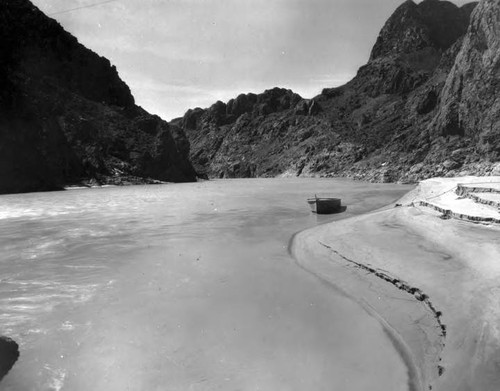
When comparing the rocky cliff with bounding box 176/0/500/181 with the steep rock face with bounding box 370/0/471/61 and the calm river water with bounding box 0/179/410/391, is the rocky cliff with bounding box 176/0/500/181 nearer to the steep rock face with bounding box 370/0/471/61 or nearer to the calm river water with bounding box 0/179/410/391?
the steep rock face with bounding box 370/0/471/61

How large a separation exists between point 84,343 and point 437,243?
11.0 m

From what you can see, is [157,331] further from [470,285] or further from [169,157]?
[169,157]

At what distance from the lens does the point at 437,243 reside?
40.2ft

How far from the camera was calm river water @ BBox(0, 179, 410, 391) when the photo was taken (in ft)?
19.0

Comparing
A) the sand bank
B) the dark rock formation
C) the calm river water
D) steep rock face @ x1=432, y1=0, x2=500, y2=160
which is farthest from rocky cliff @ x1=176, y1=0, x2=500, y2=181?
the dark rock formation

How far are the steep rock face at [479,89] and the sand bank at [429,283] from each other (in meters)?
59.8

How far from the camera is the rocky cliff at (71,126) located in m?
58.5

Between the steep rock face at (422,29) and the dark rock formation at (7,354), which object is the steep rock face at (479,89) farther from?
the steep rock face at (422,29)

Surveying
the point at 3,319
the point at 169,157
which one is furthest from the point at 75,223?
the point at 169,157

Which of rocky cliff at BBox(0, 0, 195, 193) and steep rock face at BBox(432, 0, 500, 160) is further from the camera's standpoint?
steep rock face at BBox(432, 0, 500, 160)

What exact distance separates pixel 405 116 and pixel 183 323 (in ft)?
422

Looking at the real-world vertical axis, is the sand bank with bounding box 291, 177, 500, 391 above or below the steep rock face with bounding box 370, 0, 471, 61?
below

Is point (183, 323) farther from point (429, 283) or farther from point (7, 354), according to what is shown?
point (429, 283)

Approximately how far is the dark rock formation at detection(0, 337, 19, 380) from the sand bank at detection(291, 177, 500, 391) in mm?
6474
